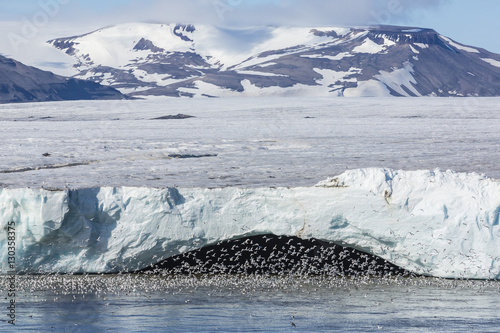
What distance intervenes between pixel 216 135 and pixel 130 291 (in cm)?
1576

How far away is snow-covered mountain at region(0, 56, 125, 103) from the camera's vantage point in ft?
318

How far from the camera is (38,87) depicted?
10375 cm

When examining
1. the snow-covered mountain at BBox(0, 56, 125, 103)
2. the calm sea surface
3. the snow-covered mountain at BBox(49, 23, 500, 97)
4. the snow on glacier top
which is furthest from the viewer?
the snow-covered mountain at BBox(49, 23, 500, 97)

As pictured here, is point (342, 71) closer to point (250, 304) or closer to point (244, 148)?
point (244, 148)

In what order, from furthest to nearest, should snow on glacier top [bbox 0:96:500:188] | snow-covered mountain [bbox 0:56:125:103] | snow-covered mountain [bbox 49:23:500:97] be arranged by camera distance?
snow-covered mountain [bbox 49:23:500:97] → snow-covered mountain [bbox 0:56:125:103] → snow on glacier top [bbox 0:96:500:188]

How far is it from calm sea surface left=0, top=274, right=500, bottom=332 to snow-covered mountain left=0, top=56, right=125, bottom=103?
86.7 metres

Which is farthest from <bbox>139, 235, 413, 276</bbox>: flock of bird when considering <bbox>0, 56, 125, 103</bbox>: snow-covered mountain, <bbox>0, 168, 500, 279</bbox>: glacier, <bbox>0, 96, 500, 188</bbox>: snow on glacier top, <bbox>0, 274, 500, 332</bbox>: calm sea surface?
<bbox>0, 56, 125, 103</bbox>: snow-covered mountain

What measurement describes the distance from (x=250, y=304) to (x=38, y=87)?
9936cm

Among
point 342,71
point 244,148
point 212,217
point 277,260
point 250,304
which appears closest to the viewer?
point 250,304

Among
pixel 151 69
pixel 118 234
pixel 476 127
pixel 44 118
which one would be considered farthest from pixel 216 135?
pixel 151 69

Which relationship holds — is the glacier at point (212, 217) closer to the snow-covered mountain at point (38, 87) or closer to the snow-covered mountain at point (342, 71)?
the snow-covered mountain at point (38, 87)

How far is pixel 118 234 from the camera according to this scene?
12539 mm

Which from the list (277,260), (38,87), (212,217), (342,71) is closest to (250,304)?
(277,260)

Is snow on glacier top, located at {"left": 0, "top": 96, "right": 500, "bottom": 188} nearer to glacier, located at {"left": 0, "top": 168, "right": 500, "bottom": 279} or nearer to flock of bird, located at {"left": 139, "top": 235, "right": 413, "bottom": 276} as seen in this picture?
glacier, located at {"left": 0, "top": 168, "right": 500, "bottom": 279}
